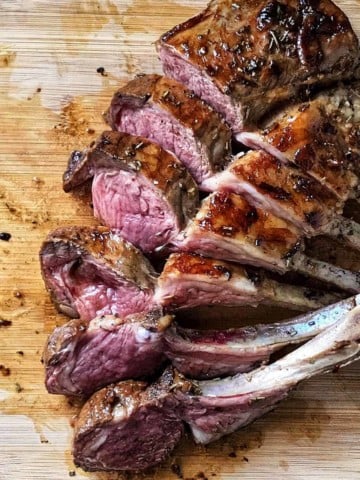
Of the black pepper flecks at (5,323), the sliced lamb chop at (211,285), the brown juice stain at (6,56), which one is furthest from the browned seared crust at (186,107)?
the black pepper flecks at (5,323)

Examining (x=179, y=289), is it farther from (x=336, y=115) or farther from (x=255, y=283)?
(x=336, y=115)

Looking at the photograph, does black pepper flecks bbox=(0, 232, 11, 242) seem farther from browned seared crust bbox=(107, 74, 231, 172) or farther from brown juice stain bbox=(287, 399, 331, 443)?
brown juice stain bbox=(287, 399, 331, 443)

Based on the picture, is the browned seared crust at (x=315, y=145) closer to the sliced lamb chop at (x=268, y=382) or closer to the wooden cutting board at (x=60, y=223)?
the sliced lamb chop at (x=268, y=382)

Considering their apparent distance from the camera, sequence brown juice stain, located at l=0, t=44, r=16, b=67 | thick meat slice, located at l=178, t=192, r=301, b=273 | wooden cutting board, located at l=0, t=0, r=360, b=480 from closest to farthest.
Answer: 1. thick meat slice, located at l=178, t=192, r=301, b=273
2. wooden cutting board, located at l=0, t=0, r=360, b=480
3. brown juice stain, located at l=0, t=44, r=16, b=67

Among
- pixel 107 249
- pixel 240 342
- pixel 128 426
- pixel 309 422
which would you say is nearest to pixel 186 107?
pixel 107 249

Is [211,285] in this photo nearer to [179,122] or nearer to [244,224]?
[244,224]

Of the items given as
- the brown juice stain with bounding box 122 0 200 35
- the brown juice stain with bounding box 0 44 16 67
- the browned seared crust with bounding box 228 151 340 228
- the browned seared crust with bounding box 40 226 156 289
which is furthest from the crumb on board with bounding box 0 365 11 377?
the brown juice stain with bounding box 122 0 200 35

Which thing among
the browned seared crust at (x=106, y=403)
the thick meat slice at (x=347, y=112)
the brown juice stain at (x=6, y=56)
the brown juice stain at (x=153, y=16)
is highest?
the thick meat slice at (x=347, y=112)
